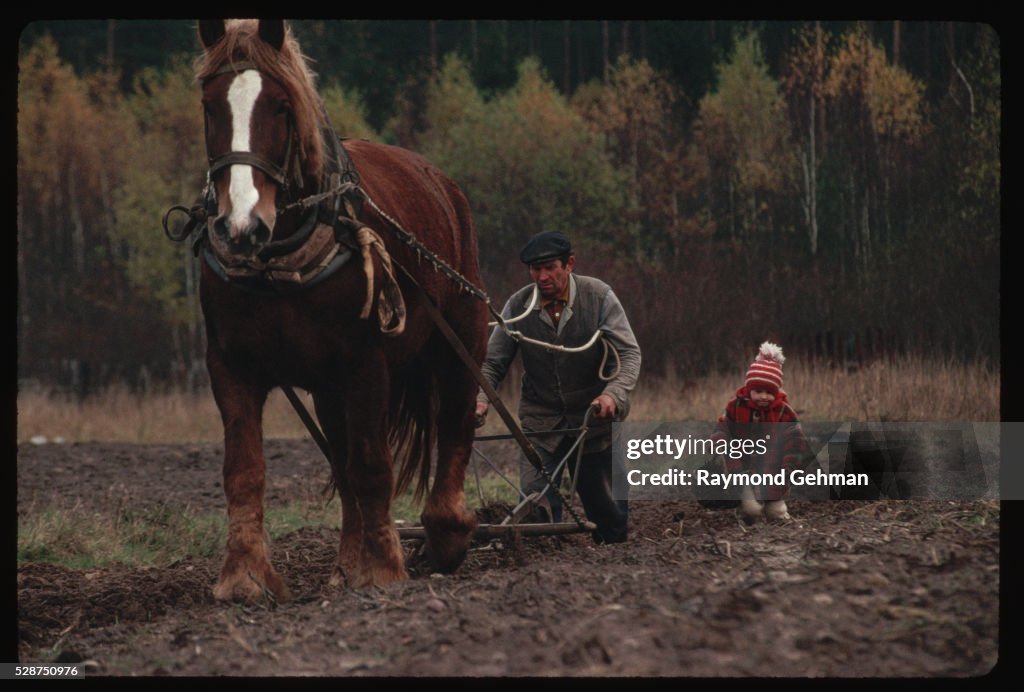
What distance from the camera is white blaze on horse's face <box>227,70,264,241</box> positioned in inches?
193

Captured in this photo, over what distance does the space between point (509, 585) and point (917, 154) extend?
221 inches

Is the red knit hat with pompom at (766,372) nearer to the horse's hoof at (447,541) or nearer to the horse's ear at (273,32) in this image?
the horse's hoof at (447,541)

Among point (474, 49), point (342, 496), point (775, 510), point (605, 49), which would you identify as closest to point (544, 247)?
point (342, 496)

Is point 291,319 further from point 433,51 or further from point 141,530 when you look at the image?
point 433,51

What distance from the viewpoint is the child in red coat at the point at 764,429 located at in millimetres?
7055

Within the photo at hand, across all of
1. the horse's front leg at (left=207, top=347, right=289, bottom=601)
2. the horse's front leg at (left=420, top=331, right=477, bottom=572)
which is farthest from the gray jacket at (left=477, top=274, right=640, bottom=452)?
the horse's front leg at (left=207, top=347, right=289, bottom=601)

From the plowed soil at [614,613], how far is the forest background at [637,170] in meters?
1.15

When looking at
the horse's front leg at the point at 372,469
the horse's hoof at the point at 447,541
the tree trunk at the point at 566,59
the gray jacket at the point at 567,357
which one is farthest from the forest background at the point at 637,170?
the horse's hoof at the point at 447,541

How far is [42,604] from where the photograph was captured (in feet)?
19.5

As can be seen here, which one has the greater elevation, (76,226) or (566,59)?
(566,59)

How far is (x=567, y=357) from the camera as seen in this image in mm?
7352

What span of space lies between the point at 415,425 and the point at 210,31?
2.57m

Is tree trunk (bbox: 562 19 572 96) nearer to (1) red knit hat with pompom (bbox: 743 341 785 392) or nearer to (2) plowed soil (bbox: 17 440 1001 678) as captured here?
(1) red knit hat with pompom (bbox: 743 341 785 392)
